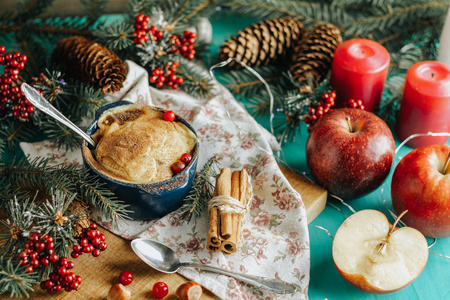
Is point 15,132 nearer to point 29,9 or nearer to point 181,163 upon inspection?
point 29,9

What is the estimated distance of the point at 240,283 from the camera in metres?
1.09

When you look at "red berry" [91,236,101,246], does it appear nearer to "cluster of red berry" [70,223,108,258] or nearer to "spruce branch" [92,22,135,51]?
"cluster of red berry" [70,223,108,258]

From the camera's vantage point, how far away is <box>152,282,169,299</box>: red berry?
3.43 feet

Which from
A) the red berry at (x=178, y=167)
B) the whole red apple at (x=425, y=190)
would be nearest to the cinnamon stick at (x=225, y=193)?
the red berry at (x=178, y=167)

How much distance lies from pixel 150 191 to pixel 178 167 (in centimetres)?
9

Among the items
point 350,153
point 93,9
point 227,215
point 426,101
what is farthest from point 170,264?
point 93,9

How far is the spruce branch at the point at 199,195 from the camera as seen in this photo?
1181 mm

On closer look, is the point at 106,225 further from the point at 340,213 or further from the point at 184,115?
the point at 340,213

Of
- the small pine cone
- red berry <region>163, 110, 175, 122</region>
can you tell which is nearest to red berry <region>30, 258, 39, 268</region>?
the small pine cone

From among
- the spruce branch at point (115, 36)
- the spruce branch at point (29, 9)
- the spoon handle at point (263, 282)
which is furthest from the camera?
the spruce branch at point (29, 9)

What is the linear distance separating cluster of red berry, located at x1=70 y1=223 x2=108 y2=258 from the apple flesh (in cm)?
56

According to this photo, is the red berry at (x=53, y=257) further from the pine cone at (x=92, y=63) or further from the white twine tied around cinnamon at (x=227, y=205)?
the pine cone at (x=92, y=63)

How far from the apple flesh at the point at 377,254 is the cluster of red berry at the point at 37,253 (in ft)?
2.15

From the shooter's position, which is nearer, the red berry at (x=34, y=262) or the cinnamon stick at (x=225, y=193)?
the red berry at (x=34, y=262)
